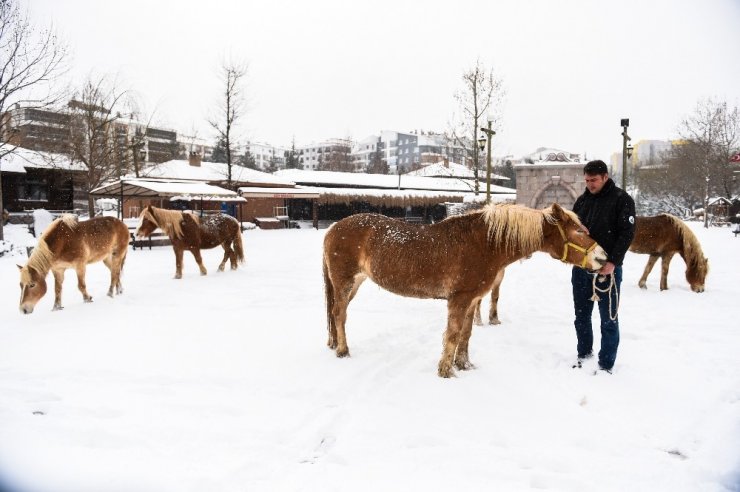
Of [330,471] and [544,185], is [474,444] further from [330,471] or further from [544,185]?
[544,185]

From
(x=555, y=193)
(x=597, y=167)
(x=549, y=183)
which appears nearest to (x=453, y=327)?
(x=597, y=167)

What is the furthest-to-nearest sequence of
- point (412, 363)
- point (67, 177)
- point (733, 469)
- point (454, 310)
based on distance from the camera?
point (67, 177) → point (412, 363) → point (454, 310) → point (733, 469)

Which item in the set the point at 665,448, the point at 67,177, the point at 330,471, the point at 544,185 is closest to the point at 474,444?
the point at 330,471

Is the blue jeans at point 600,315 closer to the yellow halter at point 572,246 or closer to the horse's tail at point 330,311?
the yellow halter at point 572,246

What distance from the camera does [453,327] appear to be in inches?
163

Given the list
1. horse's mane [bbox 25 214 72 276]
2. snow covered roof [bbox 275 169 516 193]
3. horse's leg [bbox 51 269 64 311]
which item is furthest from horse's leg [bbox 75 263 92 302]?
snow covered roof [bbox 275 169 516 193]

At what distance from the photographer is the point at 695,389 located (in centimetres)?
381

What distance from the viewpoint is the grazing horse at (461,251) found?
4059 mm

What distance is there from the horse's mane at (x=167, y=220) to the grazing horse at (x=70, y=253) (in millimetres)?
2044

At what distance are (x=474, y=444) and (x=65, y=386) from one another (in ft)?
12.6

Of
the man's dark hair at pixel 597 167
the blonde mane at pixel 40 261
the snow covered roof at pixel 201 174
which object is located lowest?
the blonde mane at pixel 40 261

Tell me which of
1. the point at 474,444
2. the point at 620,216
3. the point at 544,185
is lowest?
the point at 474,444

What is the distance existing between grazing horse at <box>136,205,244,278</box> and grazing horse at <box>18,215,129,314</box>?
201 centimetres

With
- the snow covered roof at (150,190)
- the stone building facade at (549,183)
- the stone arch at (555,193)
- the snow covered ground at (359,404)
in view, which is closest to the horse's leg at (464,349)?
the snow covered ground at (359,404)
